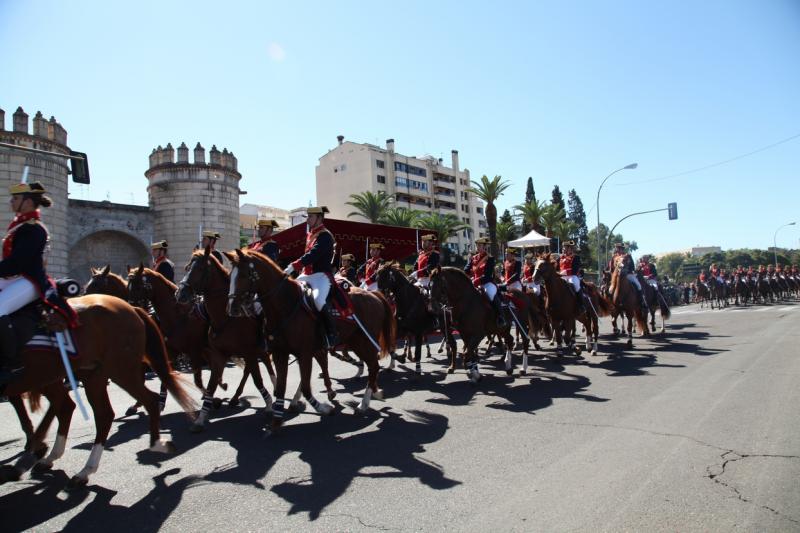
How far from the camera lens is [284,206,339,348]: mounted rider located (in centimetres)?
736

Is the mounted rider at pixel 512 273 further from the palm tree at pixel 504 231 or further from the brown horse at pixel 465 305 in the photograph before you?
the palm tree at pixel 504 231

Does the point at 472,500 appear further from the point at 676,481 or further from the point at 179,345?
the point at 179,345

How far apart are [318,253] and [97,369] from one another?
10.7 ft

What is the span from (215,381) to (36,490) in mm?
2505

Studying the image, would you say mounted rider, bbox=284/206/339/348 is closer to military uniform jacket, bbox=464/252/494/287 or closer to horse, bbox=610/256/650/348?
military uniform jacket, bbox=464/252/494/287

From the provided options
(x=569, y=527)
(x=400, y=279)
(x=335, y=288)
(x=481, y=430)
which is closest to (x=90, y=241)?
(x=400, y=279)

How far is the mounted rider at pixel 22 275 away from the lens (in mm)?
4625

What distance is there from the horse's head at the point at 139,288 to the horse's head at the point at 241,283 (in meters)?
2.12

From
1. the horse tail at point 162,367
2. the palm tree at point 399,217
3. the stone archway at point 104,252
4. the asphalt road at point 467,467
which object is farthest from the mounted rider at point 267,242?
the palm tree at point 399,217

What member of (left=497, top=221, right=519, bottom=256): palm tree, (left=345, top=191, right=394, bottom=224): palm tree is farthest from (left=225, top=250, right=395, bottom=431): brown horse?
(left=497, top=221, right=519, bottom=256): palm tree

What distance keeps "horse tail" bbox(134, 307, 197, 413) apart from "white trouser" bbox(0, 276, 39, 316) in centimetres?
143

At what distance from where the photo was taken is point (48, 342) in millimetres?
4957

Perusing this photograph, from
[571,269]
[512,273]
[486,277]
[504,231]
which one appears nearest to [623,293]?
[571,269]

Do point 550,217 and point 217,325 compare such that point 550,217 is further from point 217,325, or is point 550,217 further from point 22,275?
point 22,275
